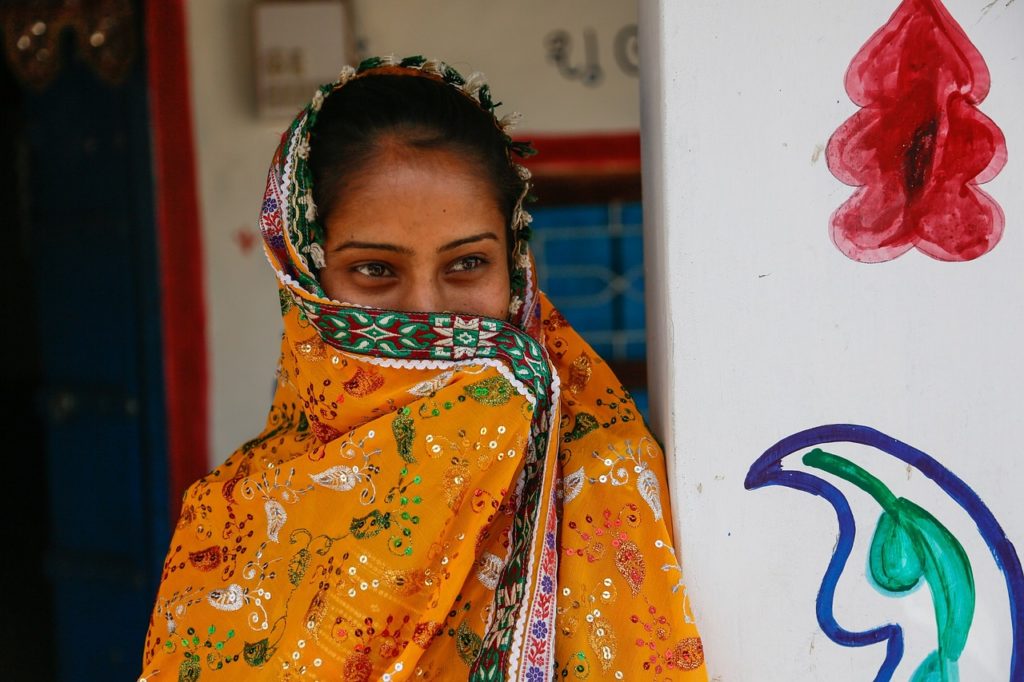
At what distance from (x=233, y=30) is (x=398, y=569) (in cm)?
244

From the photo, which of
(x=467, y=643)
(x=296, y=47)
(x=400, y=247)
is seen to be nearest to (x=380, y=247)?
(x=400, y=247)

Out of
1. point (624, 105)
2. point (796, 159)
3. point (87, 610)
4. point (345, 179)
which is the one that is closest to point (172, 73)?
point (624, 105)

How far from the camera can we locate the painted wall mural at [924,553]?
3.22 ft

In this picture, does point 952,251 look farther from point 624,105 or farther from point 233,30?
point 233,30

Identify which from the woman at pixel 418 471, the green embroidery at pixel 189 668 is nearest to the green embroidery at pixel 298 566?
the woman at pixel 418 471

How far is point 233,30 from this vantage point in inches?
116

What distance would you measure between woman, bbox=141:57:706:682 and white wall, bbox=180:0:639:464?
1.75m

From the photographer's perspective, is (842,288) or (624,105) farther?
(624,105)

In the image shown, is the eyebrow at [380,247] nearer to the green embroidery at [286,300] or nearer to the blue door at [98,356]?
the green embroidery at [286,300]

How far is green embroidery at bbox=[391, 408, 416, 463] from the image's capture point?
3.31 feet

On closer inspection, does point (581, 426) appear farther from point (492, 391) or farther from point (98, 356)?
point (98, 356)

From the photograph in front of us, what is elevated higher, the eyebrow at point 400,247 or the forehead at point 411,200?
the forehead at point 411,200

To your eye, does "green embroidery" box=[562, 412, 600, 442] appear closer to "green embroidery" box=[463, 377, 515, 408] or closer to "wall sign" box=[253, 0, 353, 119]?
"green embroidery" box=[463, 377, 515, 408]

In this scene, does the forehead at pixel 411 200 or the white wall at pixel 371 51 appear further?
the white wall at pixel 371 51
